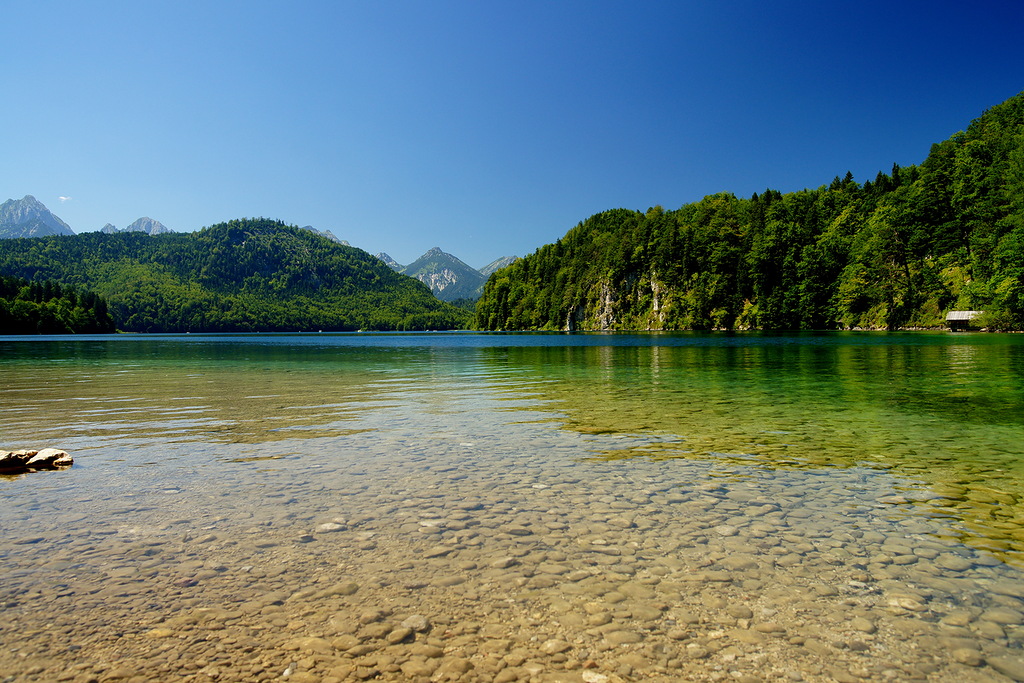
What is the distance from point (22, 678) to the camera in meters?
A: 4.42

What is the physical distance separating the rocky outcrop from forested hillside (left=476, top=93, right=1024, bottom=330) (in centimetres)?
12120

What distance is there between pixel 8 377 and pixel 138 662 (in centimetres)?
4428

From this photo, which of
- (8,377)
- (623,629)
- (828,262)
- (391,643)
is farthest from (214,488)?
(828,262)

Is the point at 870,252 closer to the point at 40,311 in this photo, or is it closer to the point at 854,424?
the point at 854,424

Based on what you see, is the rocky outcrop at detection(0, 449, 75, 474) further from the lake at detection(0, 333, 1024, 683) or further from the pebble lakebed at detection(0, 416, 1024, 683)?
the pebble lakebed at detection(0, 416, 1024, 683)

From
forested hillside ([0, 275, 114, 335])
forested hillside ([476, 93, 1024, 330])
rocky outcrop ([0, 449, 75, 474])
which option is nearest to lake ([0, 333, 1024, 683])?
rocky outcrop ([0, 449, 75, 474])

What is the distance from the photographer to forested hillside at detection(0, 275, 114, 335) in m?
180

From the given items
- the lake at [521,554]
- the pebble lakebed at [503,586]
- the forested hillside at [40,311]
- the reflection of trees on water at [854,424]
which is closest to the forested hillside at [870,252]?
the reflection of trees on water at [854,424]

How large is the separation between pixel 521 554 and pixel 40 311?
9280 inches

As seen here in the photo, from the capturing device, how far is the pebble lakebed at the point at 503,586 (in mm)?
4645

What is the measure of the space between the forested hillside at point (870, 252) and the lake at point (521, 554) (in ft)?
364

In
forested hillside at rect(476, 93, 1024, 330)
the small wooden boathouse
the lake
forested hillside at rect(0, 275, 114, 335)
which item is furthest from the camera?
forested hillside at rect(0, 275, 114, 335)

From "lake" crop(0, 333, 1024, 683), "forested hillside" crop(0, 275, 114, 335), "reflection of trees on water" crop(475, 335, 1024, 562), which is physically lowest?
"reflection of trees on water" crop(475, 335, 1024, 562)

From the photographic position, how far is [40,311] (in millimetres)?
182750
